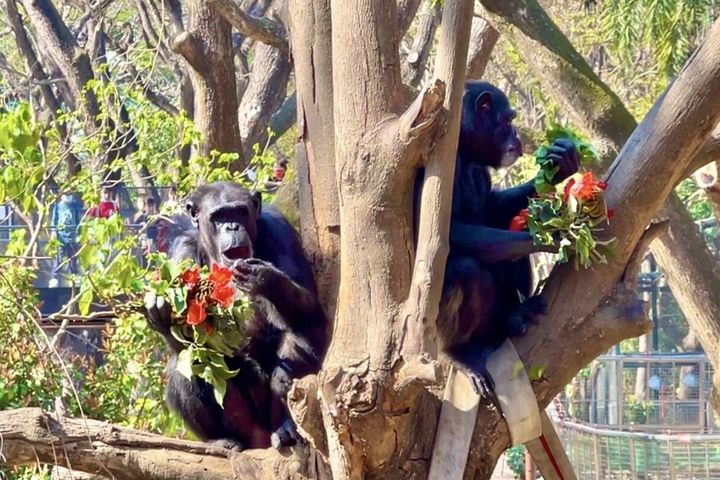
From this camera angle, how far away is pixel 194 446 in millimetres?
4133

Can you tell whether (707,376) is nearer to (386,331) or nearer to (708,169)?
(708,169)

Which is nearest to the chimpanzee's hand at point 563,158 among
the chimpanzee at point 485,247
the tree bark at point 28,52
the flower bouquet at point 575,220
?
the chimpanzee at point 485,247

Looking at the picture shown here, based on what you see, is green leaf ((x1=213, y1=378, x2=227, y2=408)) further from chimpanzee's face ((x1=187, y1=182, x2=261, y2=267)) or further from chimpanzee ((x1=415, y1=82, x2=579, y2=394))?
chimpanzee ((x1=415, y1=82, x2=579, y2=394))

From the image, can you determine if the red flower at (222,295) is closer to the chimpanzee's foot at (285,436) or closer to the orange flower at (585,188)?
the chimpanzee's foot at (285,436)

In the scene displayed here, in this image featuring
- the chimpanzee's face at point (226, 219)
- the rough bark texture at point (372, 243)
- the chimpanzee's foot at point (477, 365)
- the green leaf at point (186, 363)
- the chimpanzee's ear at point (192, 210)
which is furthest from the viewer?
the chimpanzee's ear at point (192, 210)

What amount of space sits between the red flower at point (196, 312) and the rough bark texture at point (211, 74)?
3.57 m

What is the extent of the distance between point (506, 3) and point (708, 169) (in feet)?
5.27

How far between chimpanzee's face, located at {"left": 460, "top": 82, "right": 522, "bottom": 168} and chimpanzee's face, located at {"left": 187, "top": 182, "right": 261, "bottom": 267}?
41.3 inches

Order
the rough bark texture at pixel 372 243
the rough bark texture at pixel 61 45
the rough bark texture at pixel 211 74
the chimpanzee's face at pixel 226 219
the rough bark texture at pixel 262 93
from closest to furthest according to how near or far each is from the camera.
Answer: the rough bark texture at pixel 372 243
the chimpanzee's face at pixel 226 219
the rough bark texture at pixel 211 74
the rough bark texture at pixel 262 93
the rough bark texture at pixel 61 45

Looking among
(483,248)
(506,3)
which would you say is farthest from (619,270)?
(506,3)

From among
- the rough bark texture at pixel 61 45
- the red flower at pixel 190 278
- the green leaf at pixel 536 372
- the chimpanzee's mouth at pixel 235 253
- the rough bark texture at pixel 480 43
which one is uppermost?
the rough bark texture at pixel 61 45

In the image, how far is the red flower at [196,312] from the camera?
3881 mm

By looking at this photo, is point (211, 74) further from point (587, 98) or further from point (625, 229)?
point (625, 229)

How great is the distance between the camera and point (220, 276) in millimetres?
3932
